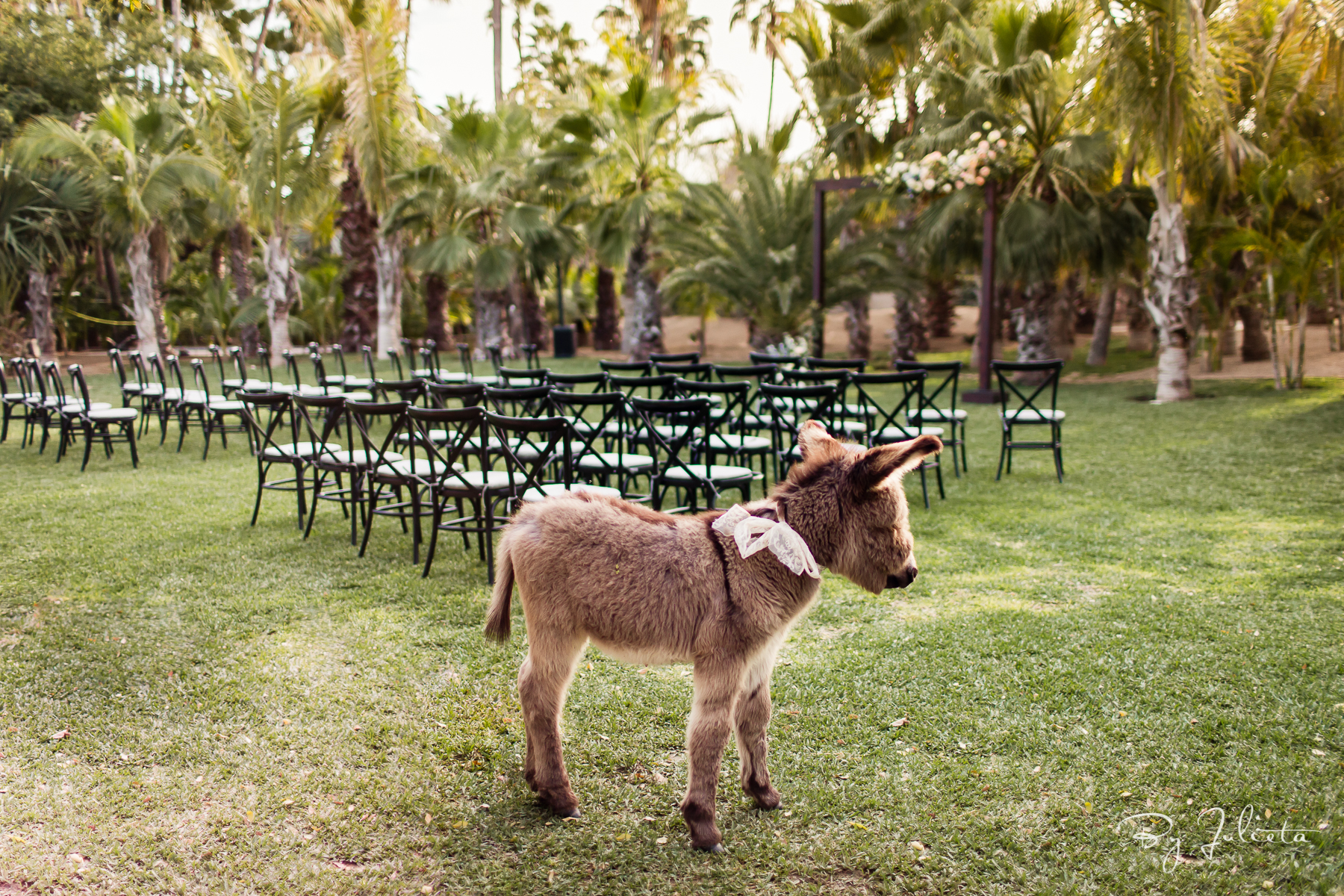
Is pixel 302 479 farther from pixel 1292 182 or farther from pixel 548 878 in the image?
pixel 1292 182

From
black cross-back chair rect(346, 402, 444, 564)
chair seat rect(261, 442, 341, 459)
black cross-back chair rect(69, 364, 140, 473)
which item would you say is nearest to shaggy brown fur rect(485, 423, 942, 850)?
black cross-back chair rect(346, 402, 444, 564)

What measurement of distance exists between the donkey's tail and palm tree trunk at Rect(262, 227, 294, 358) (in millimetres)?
18307

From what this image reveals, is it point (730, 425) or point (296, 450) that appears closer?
point (296, 450)

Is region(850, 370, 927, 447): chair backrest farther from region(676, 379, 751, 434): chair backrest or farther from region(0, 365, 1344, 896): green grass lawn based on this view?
region(0, 365, 1344, 896): green grass lawn

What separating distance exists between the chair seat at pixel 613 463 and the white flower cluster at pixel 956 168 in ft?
33.9

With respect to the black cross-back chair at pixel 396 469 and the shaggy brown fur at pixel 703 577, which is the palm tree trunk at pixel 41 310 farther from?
the shaggy brown fur at pixel 703 577

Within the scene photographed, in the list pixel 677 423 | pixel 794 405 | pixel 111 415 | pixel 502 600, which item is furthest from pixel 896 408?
pixel 111 415

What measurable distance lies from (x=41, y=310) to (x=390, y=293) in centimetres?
740

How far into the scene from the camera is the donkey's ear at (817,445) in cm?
267

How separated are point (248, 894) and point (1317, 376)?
17175mm

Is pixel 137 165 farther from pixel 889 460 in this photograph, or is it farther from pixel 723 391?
pixel 889 460

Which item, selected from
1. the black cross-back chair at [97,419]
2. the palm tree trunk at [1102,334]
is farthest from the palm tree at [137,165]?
the palm tree trunk at [1102,334]

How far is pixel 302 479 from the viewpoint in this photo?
670 cm

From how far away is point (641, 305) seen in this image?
20875 millimetres
